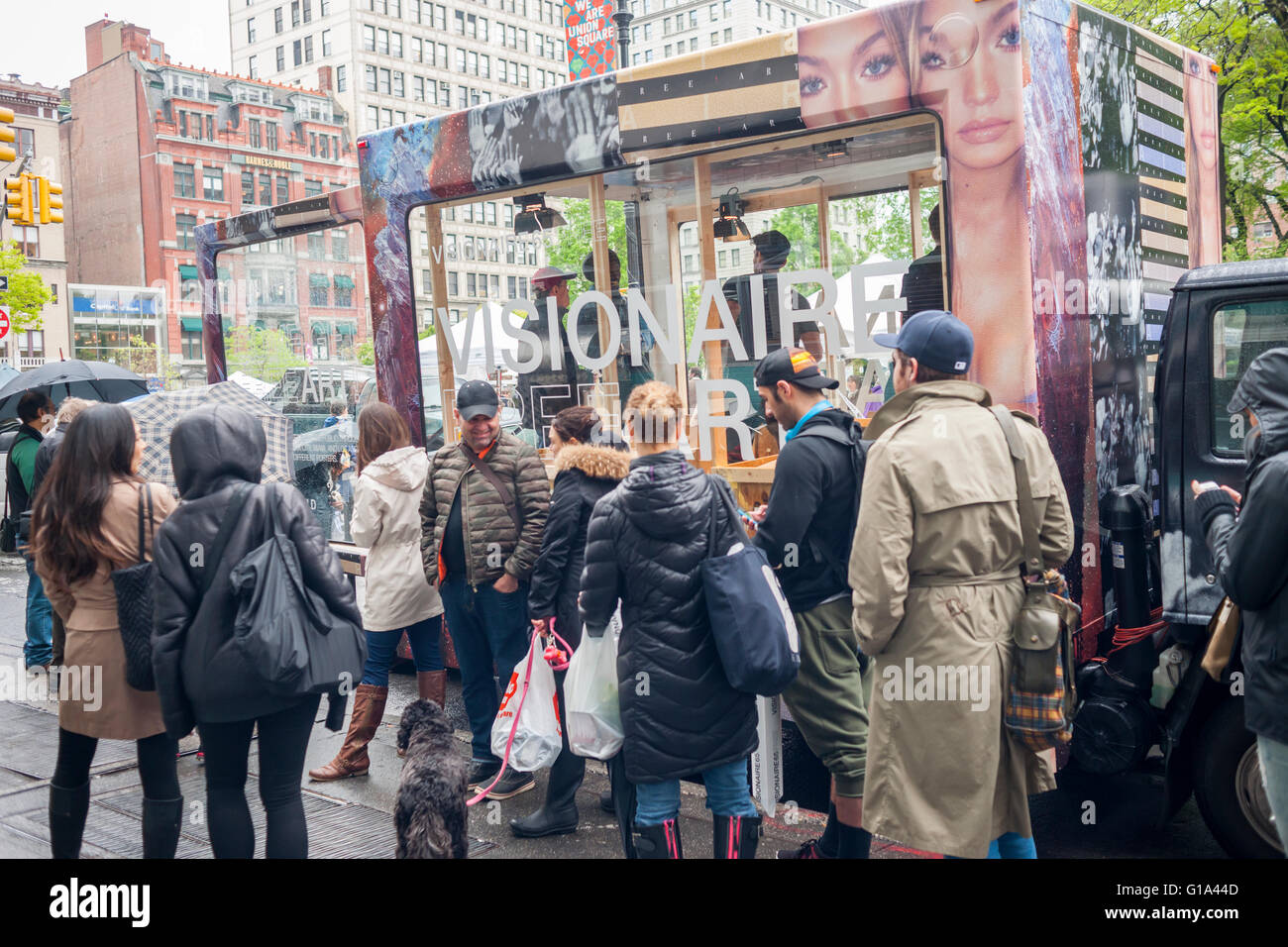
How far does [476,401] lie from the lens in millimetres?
5301

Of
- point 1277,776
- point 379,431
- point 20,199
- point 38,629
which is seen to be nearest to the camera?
point 1277,776

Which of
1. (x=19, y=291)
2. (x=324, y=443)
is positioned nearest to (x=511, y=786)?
(x=324, y=443)

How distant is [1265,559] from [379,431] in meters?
4.19

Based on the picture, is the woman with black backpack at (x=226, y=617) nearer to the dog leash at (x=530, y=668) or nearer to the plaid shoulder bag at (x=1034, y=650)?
the dog leash at (x=530, y=668)

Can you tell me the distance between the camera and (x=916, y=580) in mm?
3299

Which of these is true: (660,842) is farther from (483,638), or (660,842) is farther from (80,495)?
(80,495)

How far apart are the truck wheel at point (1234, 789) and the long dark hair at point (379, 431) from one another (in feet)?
12.8

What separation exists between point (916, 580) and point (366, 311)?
14.9 feet

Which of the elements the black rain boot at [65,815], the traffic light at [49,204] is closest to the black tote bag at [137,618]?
the black rain boot at [65,815]

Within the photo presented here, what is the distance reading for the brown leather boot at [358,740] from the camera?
5.63 m

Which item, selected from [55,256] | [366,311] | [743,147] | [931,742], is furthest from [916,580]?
[55,256]

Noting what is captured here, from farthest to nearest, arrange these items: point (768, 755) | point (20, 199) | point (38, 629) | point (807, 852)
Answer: point (20, 199) < point (38, 629) < point (768, 755) < point (807, 852)

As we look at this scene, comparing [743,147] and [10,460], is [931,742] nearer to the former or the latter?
[743,147]

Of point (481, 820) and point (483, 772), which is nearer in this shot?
point (481, 820)
